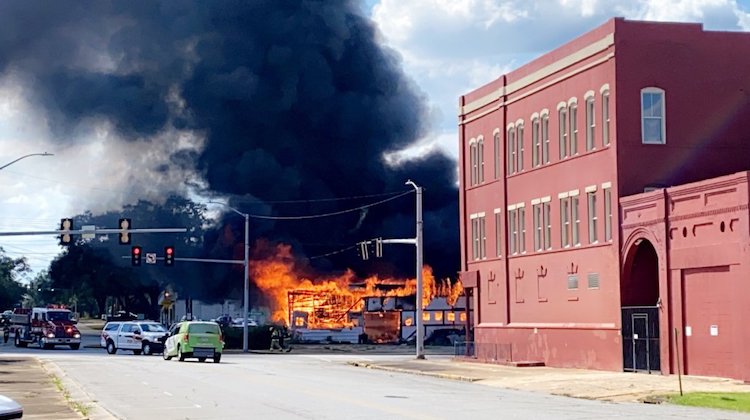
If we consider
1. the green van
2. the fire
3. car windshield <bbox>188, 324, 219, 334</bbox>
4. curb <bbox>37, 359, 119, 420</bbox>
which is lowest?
curb <bbox>37, 359, 119, 420</bbox>

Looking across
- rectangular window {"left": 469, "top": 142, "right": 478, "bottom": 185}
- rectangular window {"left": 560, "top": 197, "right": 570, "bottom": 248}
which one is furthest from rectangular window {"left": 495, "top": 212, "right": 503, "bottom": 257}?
rectangular window {"left": 560, "top": 197, "right": 570, "bottom": 248}

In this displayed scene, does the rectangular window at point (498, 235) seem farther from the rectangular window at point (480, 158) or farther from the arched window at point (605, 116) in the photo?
the arched window at point (605, 116)

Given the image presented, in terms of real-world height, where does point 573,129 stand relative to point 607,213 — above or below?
above

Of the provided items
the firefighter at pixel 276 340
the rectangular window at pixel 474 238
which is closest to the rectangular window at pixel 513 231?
the rectangular window at pixel 474 238

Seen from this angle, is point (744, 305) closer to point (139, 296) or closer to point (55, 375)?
point (55, 375)

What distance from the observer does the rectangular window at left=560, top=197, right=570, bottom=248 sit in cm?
4738

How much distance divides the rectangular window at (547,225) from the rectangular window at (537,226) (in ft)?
1.30

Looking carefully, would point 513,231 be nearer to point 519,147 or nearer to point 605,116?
point 519,147

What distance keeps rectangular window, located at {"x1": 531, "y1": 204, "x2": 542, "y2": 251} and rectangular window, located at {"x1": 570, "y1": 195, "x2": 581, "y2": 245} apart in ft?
10.2

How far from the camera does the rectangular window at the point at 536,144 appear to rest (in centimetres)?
5006

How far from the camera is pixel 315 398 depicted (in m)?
27.9

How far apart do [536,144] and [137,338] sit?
24188 mm

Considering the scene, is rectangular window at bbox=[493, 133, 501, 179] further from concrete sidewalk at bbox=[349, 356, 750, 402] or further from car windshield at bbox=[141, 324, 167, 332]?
car windshield at bbox=[141, 324, 167, 332]

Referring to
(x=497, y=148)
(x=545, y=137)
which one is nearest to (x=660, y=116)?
(x=545, y=137)
